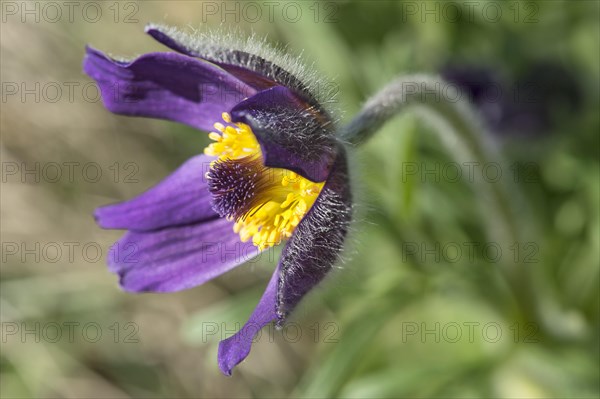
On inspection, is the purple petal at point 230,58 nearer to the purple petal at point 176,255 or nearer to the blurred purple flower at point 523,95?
the purple petal at point 176,255

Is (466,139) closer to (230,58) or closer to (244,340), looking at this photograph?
(230,58)

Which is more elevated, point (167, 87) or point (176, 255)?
point (167, 87)

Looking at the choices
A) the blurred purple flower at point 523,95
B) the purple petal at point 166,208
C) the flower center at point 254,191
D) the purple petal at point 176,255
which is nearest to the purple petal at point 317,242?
the flower center at point 254,191

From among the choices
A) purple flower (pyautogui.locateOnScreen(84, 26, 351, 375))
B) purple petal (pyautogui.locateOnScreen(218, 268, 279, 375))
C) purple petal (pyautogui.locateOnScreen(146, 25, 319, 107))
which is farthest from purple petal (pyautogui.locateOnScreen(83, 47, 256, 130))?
purple petal (pyautogui.locateOnScreen(218, 268, 279, 375))

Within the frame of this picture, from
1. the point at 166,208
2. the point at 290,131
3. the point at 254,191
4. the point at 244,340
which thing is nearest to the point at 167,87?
the point at 166,208

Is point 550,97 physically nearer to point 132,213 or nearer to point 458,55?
point 458,55

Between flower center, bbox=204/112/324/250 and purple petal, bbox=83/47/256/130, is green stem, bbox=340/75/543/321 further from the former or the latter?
purple petal, bbox=83/47/256/130

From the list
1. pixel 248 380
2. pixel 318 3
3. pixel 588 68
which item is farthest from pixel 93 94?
pixel 588 68
